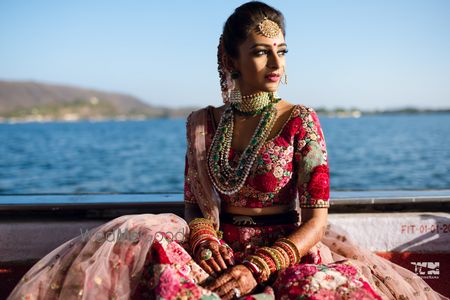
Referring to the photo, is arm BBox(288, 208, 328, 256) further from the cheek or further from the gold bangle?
the cheek

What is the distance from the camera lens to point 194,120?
2.38 metres

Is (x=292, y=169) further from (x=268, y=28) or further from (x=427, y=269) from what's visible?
(x=427, y=269)

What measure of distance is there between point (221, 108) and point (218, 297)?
3.30ft

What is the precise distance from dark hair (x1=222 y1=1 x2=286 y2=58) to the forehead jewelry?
0.02 metres

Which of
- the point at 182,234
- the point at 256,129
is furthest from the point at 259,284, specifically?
the point at 256,129

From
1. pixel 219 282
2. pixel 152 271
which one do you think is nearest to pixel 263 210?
pixel 219 282

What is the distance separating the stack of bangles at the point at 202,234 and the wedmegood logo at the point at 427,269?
1.31 m

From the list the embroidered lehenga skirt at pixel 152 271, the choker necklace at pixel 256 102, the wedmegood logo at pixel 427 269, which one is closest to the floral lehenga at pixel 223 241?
the embroidered lehenga skirt at pixel 152 271

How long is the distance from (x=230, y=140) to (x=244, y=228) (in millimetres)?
400

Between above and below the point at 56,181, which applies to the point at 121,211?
above

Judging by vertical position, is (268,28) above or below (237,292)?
above

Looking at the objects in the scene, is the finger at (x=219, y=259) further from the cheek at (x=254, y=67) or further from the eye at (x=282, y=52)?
the eye at (x=282, y=52)

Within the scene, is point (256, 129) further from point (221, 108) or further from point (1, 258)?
point (1, 258)

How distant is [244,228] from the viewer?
7.04 ft
